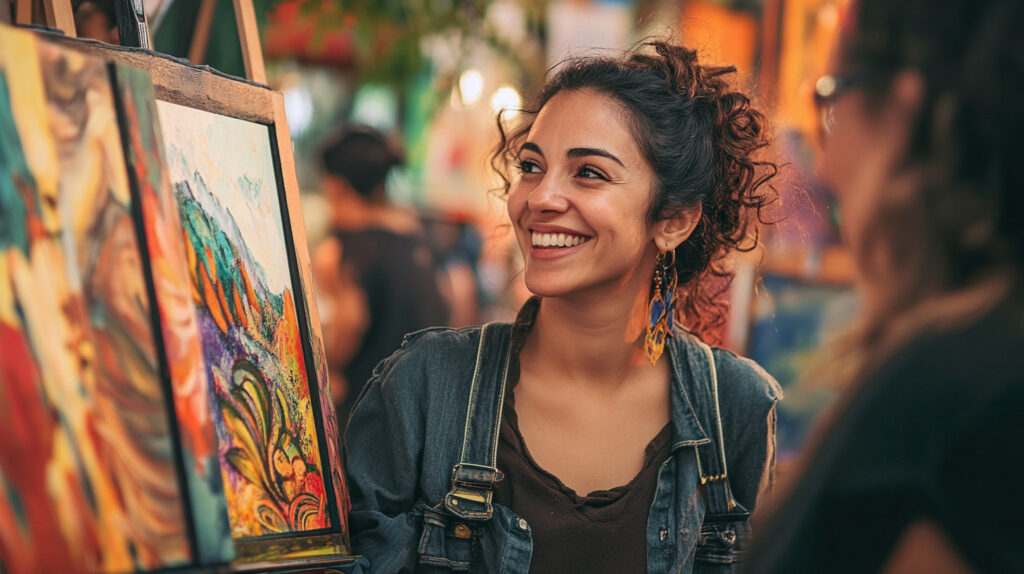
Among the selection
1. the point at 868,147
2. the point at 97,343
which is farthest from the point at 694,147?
the point at 97,343

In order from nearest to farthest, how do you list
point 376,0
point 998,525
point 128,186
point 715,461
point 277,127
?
point 998,525
point 128,186
point 277,127
point 715,461
point 376,0

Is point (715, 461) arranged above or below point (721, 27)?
below

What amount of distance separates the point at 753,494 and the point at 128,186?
1.50 meters

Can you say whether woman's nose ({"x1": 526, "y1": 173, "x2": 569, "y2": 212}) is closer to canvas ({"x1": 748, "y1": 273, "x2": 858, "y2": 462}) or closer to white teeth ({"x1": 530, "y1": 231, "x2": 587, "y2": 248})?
white teeth ({"x1": 530, "y1": 231, "x2": 587, "y2": 248})

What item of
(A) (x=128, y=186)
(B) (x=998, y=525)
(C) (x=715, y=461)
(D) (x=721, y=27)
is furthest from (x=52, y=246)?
(D) (x=721, y=27)

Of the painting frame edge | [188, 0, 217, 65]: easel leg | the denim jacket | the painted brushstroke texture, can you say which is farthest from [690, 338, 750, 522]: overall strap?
[188, 0, 217, 65]: easel leg

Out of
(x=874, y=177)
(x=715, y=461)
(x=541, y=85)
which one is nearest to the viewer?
(x=874, y=177)

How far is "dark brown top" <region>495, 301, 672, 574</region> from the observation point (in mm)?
1971

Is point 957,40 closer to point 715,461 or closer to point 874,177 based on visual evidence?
point 874,177

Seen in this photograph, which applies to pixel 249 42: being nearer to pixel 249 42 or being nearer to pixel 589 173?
pixel 249 42

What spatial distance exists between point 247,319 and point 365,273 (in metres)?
2.43

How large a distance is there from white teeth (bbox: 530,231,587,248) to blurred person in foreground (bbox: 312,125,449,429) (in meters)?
1.97

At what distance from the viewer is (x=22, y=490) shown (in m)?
1.07

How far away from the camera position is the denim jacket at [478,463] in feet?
6.40
